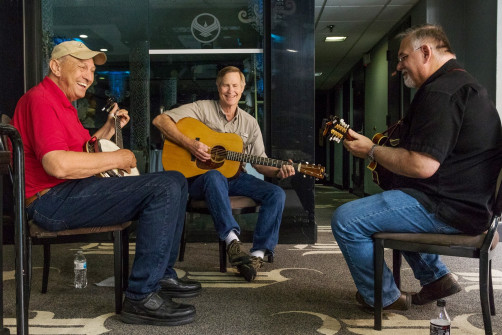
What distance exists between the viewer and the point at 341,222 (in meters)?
1.99

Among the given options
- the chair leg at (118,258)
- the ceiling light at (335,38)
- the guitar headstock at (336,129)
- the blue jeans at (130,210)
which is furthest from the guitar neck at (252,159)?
the ceiling light at (335,38)

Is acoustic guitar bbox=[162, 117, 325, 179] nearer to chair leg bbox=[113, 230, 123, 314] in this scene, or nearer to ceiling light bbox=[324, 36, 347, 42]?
chair leg bbox=[113, 230, 123, 314]

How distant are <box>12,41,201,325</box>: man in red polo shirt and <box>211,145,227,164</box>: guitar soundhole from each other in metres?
1.01

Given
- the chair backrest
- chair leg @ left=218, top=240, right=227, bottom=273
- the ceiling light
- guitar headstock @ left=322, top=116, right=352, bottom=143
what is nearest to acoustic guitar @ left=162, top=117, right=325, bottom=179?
chair leg @ left=218, top=240, right=227, bottom=273

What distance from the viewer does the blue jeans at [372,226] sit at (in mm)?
1885

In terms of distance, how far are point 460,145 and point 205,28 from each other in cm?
278

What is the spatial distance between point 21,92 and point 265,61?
80.9 inches

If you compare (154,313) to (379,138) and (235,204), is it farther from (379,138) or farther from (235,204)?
(379,138)

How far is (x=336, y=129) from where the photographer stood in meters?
2.22

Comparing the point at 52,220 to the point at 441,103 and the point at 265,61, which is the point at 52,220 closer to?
the point at 441,103

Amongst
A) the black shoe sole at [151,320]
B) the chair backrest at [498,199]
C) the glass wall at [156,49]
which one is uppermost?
the glass wall at [156,49]

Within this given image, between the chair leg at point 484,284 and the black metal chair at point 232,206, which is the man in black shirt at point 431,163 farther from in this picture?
the black metal chair at point 232,206

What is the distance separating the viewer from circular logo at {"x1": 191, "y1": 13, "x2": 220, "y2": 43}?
13.3 feet

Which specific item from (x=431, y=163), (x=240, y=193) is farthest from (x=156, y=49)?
(x=431, y=163)
